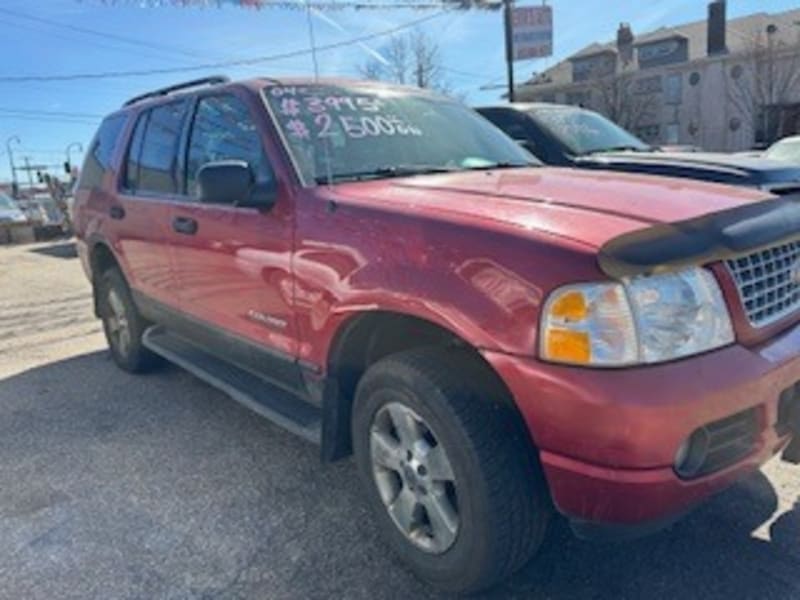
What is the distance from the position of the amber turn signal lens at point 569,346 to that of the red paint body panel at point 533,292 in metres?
0.04

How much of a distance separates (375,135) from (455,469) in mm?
1696

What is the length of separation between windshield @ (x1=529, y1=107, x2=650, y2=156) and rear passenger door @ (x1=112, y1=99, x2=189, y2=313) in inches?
149

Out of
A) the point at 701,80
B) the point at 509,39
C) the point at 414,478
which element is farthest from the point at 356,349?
the point at 701,80

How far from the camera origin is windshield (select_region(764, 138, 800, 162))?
387 inches

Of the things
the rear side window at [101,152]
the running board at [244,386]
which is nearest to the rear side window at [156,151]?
the rear side window at [101,152]

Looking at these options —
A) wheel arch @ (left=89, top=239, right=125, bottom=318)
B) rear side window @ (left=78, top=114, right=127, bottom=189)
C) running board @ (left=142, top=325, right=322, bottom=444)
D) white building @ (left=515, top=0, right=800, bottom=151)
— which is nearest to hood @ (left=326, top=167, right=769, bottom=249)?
running board @ (left=142, top=325, right=322, bottom=444)

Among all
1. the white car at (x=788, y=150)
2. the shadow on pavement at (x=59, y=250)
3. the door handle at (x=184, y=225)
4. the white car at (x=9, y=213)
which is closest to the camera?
the door handle at (x=184, y=225)

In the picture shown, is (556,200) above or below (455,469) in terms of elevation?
above

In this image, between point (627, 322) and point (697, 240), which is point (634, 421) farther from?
point (697, 240)

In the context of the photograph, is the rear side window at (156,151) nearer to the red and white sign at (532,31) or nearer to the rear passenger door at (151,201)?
the rear passenger door at (151,201)

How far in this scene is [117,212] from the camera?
471cm

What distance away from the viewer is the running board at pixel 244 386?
3.00 metres

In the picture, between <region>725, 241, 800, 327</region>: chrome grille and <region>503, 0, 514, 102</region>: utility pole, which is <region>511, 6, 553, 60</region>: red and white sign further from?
<region>725, 241, 800, 327</region>: chrome grille

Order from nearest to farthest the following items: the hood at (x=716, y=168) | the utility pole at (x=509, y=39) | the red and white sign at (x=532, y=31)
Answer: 1. the hood at (x=716, y=168)
2. the utility pole at (x=509, y=39)
3. the red and white sign at (x=532, y=31)
